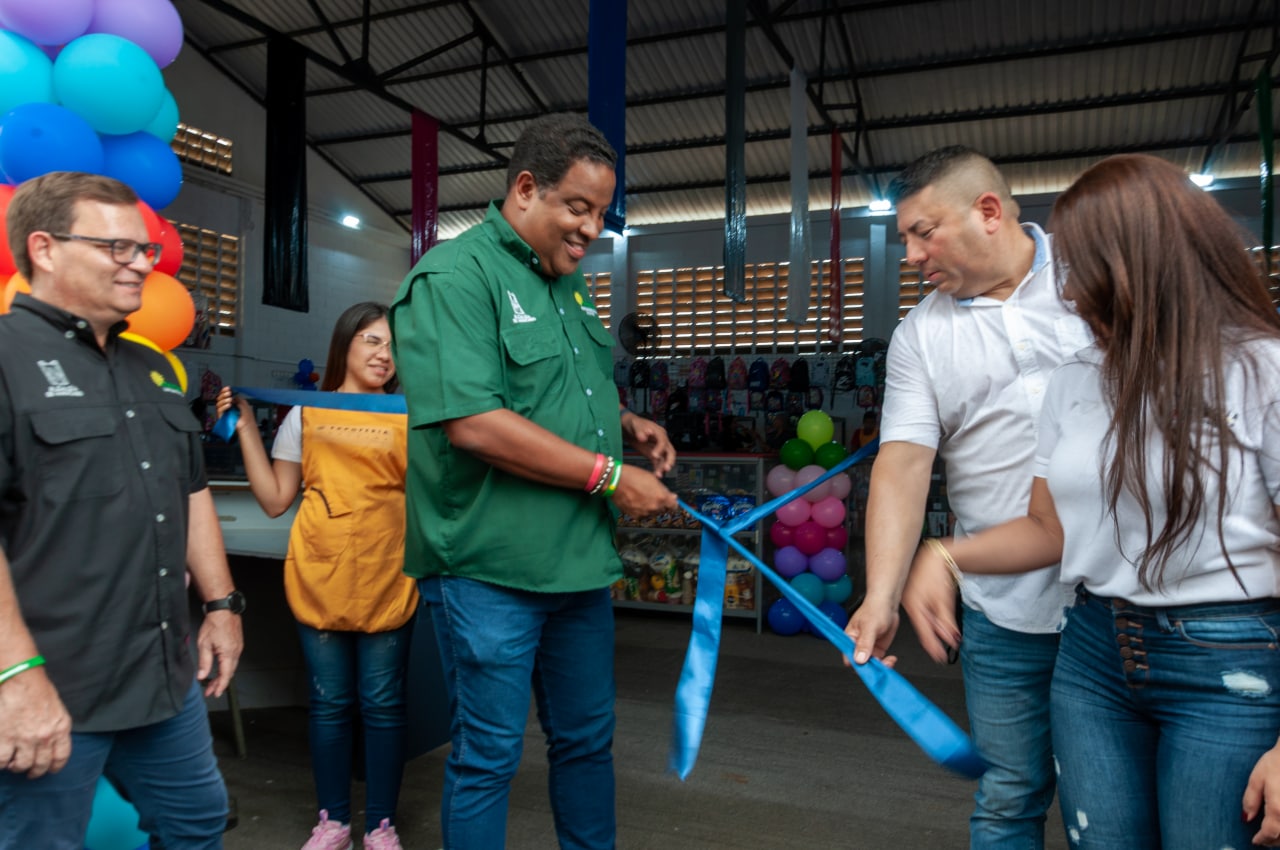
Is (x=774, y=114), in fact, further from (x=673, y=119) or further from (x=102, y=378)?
(x=102, y=378)

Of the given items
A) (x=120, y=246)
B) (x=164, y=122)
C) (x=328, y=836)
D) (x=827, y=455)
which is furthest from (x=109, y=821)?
(x=827, y=455)

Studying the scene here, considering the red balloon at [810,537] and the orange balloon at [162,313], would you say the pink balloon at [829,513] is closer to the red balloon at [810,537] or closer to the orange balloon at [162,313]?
the red balloon at [810,537]

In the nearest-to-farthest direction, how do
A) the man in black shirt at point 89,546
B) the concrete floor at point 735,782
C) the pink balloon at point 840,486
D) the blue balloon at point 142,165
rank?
the man in black shirt at point 89,546, the blue balloon at point 142,165, the concrete floor at point 735,782, the pink balloon at point 840,486

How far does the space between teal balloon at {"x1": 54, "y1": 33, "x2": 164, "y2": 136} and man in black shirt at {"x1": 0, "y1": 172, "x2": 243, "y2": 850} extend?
118 centimetres

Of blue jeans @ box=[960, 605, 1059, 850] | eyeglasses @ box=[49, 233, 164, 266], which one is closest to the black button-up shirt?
eyeglasses @ box=[49, 233, 164, 266]

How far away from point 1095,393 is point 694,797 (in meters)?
2.19

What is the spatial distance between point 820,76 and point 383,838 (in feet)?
32.3

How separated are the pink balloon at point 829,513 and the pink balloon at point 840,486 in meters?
0.09

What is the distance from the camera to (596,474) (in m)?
1.68

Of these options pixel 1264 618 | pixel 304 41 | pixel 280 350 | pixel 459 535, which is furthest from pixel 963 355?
pixel 280 350

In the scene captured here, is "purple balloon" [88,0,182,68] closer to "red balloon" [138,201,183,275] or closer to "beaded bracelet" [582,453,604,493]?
"red balloon" [138,201,183,275]

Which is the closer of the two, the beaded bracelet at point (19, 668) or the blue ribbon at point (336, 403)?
the beaded bracelet at point (19, 668)

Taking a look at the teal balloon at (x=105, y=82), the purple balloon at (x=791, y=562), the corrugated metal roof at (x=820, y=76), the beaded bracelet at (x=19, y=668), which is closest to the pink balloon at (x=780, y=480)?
the purple balloon at (x=791, y=562)

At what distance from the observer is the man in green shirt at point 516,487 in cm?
166
